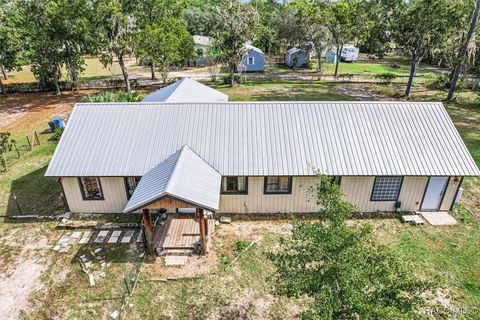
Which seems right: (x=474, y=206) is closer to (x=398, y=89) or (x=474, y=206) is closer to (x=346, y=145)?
(x=346, y=145)

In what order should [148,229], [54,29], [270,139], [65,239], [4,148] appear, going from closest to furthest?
1. [148,229]
2. [65,239]
3. [270,139]
4. [4,148]
5. [54,29]

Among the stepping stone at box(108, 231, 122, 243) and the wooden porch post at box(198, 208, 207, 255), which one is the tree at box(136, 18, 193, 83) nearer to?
the stepping stone at box(108, 231, 122, 243)

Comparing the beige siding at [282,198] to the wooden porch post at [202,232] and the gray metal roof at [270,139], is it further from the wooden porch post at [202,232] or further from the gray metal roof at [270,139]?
the wooden porch post at [202,232]

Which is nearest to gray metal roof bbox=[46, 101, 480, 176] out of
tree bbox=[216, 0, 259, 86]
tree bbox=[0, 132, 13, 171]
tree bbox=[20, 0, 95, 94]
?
tree bbox=[0, 132, 13, 171]

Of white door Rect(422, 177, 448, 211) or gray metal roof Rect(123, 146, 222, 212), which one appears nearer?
gray metal roof Rect(123, 146, 222, 212)

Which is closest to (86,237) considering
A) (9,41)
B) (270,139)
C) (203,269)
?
(203,269)

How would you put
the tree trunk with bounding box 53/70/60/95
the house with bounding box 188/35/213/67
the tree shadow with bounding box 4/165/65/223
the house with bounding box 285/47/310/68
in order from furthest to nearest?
the house with bounding box 188/35/213/67 < the house with bounding box 285/47/310/68 < the tree trunk with bounding box 53/70/60/95 < the tree shadow with bounding box 4/165/65/223

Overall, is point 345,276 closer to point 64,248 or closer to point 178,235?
point 178,235
